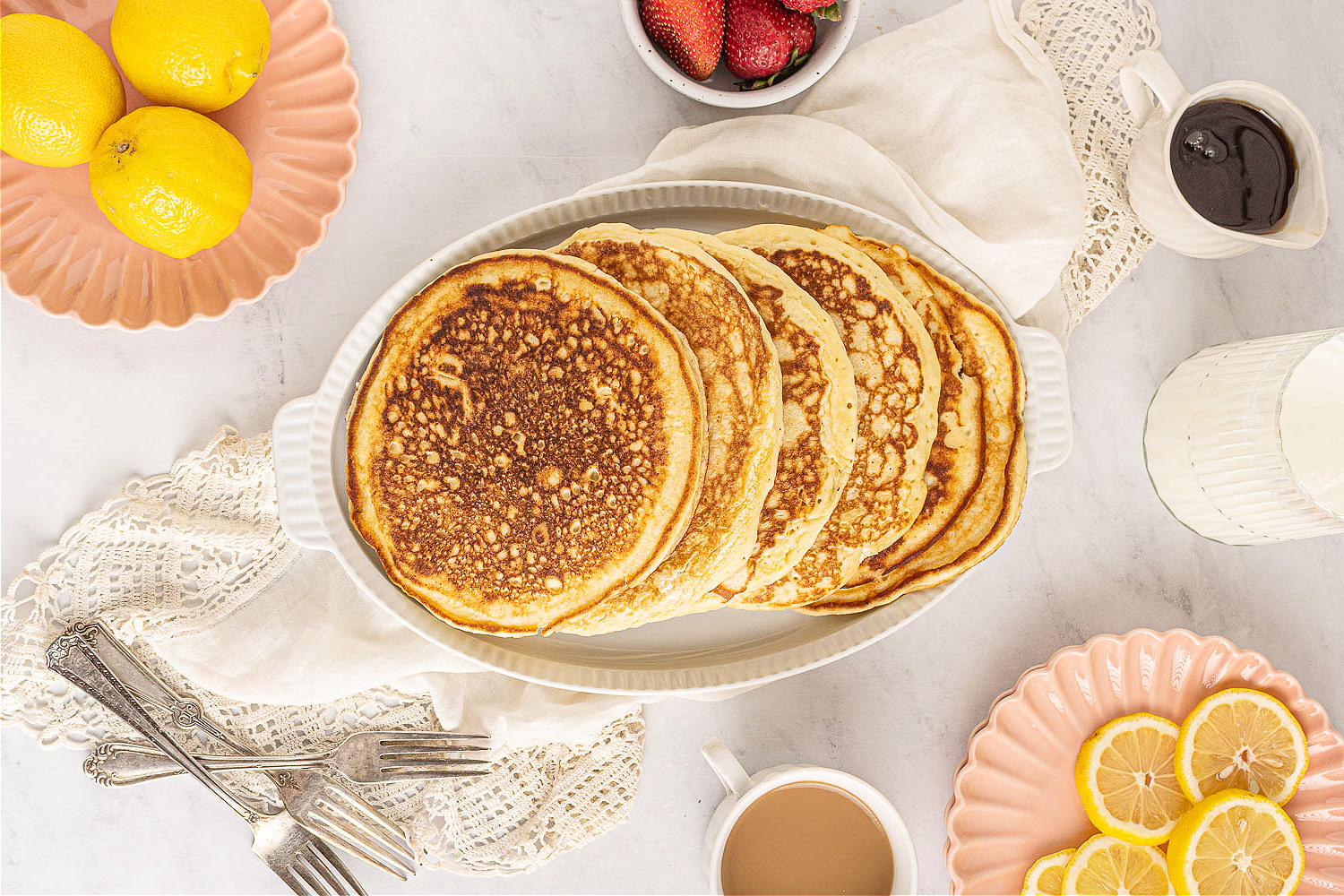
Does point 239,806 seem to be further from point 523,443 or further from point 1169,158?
point 1169,158

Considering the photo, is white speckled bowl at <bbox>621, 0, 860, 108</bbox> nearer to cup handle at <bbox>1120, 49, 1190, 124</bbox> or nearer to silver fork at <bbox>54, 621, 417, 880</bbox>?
cup handle at <bbox>1120, 49, 1190, 124</bbox>

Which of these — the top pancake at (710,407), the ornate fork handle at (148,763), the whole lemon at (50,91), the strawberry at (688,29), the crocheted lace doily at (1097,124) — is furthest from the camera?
the crocheted lace doily at (1097,124)

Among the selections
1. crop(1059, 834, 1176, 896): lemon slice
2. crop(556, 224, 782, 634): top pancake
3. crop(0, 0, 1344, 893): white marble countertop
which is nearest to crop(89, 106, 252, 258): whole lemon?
crop(0, 0, 1344, 893): white marble countertop

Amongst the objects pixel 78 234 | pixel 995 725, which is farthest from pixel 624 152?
pixel 995 725

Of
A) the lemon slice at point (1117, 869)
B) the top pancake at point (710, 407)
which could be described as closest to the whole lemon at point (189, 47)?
the top pancake at point (710, 407)

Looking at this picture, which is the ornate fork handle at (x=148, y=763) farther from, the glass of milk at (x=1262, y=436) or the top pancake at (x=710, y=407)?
the glass of milk at (x=1262, y=436)

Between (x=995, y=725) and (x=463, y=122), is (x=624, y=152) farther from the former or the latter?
(x=995, y=725)

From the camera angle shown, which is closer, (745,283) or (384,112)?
(745,283)
